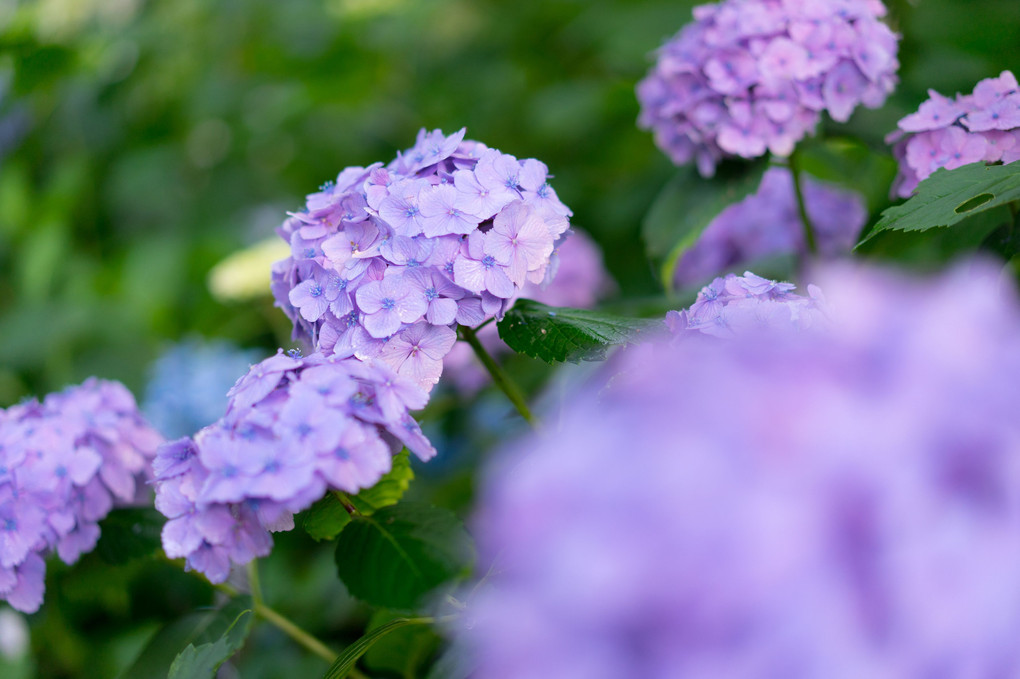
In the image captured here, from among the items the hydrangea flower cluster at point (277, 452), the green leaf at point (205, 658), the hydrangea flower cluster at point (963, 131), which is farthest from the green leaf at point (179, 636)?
the hydrangea flower cluster at point (963, 131)

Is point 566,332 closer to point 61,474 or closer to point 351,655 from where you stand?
point 351,655

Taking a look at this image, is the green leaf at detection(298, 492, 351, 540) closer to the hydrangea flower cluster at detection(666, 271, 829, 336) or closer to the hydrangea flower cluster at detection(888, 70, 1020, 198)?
the hydrangea flower cluster at detection(666, 271, 829, 336)

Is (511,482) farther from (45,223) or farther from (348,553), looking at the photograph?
(45,223)

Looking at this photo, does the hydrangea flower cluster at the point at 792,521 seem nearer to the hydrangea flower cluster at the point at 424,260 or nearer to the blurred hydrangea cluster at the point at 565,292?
the hydrangea flower cluster at the point at 424,260

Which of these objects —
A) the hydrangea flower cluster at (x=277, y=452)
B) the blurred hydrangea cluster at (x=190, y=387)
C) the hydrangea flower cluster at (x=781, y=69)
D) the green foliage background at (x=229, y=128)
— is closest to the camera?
the hydrangea flower cluster at (x=277, y=452)

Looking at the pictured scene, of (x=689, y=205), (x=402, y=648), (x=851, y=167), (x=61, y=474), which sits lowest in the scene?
(x=851, y=167)

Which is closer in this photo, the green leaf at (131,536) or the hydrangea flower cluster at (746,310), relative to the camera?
the hydrangea flower cluster at (746,310)

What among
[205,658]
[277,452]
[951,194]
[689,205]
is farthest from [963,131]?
[205,658]
